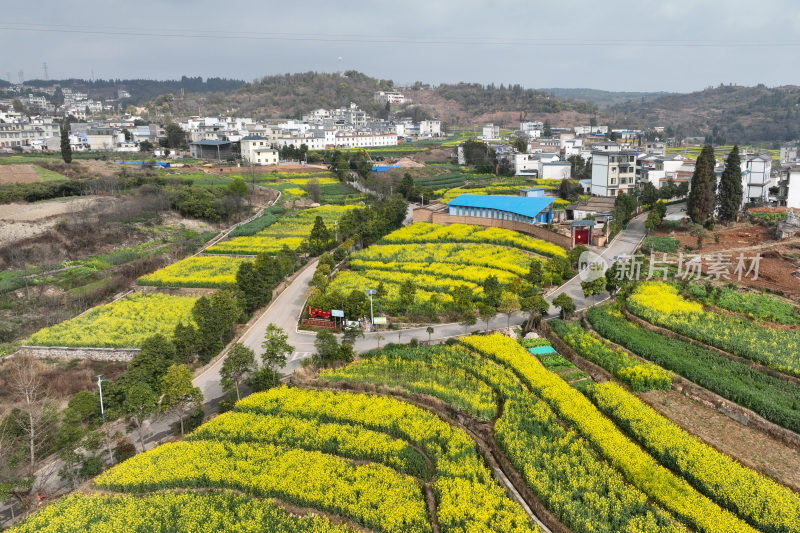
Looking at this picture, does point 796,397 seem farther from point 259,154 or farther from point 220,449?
point 259,154

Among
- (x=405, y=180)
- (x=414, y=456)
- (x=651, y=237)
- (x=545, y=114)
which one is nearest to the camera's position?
(x=414, y=456)

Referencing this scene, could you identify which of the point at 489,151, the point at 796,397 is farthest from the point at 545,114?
the point at 796,397

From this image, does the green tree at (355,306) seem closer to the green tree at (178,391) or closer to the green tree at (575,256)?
the green tree at (178,391)

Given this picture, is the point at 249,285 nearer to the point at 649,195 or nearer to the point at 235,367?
the point at 235,367

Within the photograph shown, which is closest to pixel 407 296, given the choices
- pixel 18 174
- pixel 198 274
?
pixel 198 274

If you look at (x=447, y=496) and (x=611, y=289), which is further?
(x=611, y=289)

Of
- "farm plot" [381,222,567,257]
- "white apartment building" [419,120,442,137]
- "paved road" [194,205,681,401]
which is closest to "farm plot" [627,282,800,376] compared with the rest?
"paved road" [194,205,681,401]
